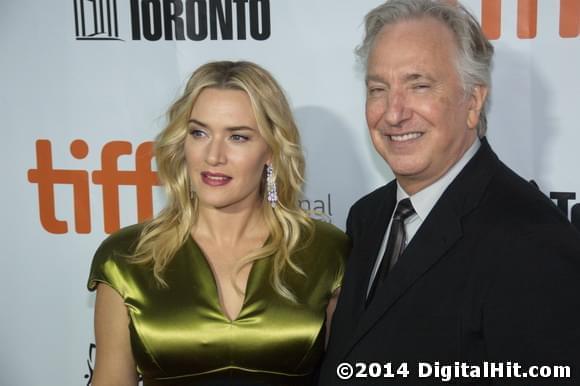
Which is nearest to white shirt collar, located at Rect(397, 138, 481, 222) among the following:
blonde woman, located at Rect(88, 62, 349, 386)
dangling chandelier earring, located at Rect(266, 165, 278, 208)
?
blonde woman, located at Rect(88, 62, 349, 386)

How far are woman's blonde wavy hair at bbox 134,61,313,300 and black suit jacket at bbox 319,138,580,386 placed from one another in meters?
0.32

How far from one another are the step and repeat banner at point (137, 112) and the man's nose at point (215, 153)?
0.57 m

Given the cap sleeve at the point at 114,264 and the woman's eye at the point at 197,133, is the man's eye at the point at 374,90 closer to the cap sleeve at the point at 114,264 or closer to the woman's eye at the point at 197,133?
the woman's eye at the point at 197,133

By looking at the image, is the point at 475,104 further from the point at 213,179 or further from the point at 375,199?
the point at 213,179

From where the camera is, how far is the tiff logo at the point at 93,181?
2.65 m

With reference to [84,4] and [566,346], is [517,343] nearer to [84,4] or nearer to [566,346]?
[566,346]

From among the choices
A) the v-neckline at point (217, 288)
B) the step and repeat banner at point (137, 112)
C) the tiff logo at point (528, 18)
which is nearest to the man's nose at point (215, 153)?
the v-neckline at point (217, 288)

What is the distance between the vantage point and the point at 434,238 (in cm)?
172

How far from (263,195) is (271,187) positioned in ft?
0.17

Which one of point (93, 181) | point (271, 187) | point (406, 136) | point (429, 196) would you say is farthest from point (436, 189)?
point (93, 181)

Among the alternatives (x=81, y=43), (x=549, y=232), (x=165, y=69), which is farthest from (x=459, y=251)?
(x=81, y=43)

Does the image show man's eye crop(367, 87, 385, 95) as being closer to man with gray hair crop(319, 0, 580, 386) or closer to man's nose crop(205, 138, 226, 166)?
man with gray hair crop(319, 0, 580, 386)

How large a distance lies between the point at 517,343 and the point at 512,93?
1057 millimetres

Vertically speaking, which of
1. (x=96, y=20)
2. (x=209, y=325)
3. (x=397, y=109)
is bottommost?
(x=209, y=325)
